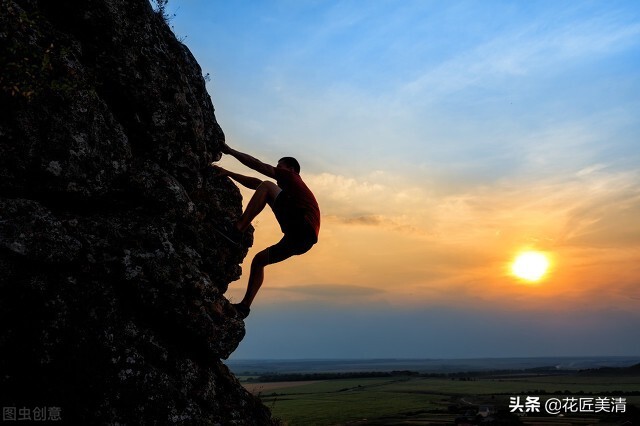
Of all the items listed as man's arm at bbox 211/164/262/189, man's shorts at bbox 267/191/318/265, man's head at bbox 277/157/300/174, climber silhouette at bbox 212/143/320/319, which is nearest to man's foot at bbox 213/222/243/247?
climber silhouette at bbox 212/143/320/319

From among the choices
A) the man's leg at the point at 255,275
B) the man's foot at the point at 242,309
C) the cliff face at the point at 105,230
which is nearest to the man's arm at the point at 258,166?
the cliff face at the point at 105,230

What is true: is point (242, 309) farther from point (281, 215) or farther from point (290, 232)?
point (281, 215)

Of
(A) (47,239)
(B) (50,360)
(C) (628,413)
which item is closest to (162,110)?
(A) (47,239)

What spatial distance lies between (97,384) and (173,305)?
6.68ft

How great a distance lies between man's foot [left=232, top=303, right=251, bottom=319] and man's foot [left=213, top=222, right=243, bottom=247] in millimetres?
1634

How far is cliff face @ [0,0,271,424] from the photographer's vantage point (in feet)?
27.1

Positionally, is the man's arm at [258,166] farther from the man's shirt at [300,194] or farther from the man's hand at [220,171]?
the man's hand at [220,171]

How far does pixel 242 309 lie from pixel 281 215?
2.64 meters

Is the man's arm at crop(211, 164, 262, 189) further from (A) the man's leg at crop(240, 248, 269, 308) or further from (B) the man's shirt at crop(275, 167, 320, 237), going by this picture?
(A) the man's leg at crop(240, 248, 269, 308)

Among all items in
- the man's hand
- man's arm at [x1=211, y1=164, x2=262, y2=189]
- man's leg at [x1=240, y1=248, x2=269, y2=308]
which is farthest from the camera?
the man's hand

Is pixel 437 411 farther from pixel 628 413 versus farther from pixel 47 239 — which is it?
pixel 47 239

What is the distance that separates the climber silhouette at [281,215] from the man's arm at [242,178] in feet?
2.49

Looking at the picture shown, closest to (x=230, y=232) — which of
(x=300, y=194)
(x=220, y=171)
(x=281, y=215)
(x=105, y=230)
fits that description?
(x=281, y=215)

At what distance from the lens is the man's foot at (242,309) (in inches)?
487
